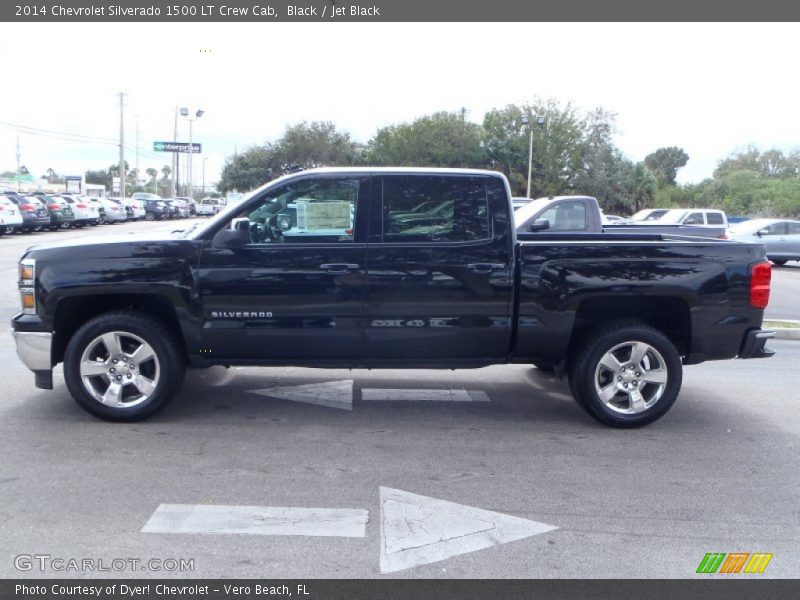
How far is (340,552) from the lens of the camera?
4078 millimetres

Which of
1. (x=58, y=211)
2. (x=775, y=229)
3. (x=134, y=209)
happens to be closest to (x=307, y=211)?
(x=775, y=229)

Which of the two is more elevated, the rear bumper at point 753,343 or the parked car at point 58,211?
the parked car at point 58,211

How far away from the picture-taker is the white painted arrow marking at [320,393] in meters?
6.92

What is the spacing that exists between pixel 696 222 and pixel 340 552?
25.6 metres

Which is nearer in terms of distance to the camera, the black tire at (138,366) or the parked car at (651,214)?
the black tire at (138,366)

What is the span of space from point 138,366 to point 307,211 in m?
1.82

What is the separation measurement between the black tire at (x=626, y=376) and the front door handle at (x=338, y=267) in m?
2.02

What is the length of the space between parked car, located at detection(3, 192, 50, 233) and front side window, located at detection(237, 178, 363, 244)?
1039 inches

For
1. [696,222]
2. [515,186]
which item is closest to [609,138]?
[515,186]

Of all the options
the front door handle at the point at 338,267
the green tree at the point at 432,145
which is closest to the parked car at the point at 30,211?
the green tree at the point at 432,145

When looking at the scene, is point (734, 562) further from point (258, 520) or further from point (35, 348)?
point (35, 348)
